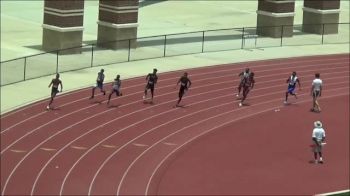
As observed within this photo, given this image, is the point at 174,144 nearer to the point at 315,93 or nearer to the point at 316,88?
the point at 315,93

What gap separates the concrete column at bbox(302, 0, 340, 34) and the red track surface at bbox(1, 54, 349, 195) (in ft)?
54.7

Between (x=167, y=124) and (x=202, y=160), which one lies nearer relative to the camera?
(x=202, y=160)

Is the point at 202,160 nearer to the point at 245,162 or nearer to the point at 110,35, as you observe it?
the point at 245,162

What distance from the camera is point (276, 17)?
5672cm

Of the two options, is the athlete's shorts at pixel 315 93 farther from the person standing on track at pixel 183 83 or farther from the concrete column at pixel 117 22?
the concrete column at pixel 117 22

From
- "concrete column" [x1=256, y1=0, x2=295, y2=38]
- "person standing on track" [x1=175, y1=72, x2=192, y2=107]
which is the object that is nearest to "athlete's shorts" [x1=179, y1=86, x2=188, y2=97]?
"person standing on track" [x1=175, y1=72, x2=192, y2=107]

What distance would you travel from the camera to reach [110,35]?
50.1 m

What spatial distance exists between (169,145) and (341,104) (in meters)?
11.6

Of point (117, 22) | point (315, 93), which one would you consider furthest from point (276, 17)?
point (315, 93)

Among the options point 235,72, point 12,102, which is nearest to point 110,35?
point 235,72

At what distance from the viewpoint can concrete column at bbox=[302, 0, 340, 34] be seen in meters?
59.1

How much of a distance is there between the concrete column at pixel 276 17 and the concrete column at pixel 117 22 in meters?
10.7

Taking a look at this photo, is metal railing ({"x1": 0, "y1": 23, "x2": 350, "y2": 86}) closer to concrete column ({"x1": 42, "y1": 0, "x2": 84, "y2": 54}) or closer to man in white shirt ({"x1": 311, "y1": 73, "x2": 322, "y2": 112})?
concrete column ({"x1": 42, "y1": 0, "x2": 84, "y2": 54})

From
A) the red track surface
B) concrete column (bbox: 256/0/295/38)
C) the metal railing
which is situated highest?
concrete column (bbox: 256/0/295/38)
